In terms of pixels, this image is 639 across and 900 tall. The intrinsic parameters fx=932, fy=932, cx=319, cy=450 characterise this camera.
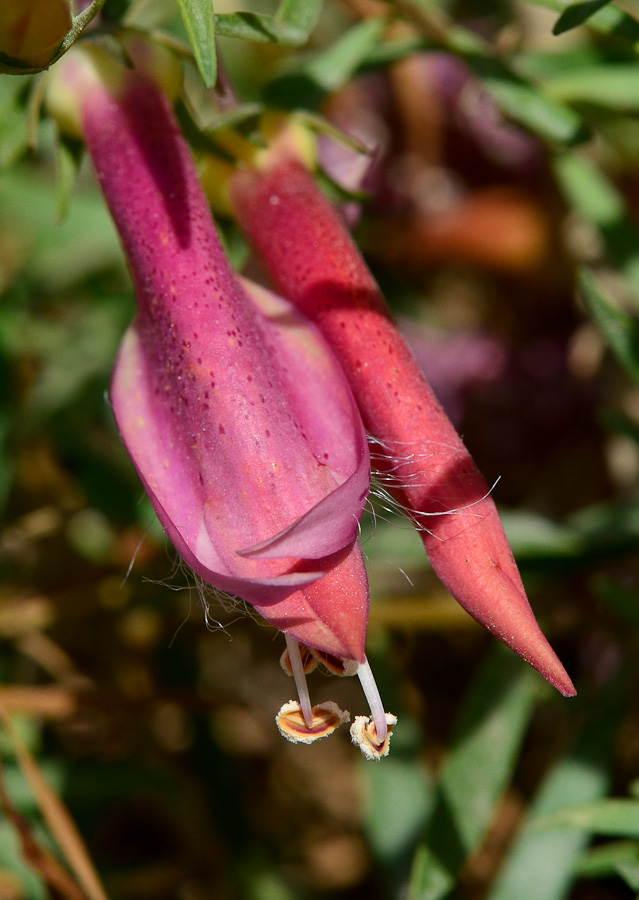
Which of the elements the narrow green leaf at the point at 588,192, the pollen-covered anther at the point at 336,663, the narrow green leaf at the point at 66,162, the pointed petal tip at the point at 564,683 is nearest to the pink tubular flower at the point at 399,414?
the pointed petal tip at the point at 564,683

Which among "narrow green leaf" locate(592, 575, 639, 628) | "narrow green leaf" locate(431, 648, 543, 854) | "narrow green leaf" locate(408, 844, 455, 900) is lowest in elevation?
"narrow green leaf" locate(431, 648, 543, 854)

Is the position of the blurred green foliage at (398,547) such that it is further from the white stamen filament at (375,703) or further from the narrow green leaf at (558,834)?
the white stamen filament at (375,703)

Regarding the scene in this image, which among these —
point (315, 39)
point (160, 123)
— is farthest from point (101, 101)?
point (315, 39)

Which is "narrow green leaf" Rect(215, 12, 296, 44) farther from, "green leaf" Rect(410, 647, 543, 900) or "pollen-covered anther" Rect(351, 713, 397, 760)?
"green leaf" Rect(410, 647, 543, 900)

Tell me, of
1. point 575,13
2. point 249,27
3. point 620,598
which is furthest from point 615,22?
point 620,598

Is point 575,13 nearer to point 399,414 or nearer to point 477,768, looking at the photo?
point 399,414

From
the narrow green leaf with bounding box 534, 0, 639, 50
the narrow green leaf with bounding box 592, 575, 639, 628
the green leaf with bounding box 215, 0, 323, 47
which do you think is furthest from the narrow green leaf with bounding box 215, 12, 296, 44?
the narrow green leaf with bounding box 592, 575, 639, 628
